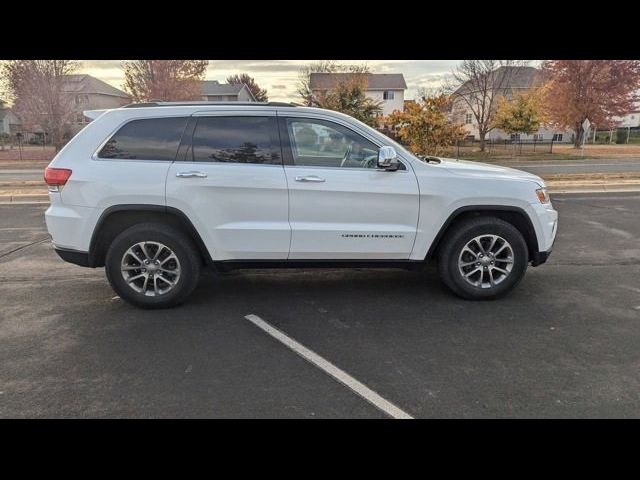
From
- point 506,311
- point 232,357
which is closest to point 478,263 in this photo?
point 506,311

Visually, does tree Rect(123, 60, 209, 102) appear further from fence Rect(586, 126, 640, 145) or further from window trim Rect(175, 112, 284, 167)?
fence Rect(586, 126, 640, 145)

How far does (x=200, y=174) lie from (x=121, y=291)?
4.65 ft

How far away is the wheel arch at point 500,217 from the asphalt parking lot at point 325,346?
576mm

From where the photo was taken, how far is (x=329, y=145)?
15.4ft

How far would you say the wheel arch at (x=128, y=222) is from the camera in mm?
4461

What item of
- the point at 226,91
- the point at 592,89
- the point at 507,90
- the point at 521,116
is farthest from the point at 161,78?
the point at 226,91

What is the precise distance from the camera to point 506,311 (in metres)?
4.60

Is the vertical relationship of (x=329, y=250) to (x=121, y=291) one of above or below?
above

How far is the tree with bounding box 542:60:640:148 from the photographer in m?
33.6

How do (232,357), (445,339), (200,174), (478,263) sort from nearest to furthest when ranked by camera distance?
(232,357) < (445,339) < (200,174) < (478,263)

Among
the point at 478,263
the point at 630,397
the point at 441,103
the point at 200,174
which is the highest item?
the point at 441,103

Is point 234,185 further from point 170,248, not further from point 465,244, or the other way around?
point 465,244

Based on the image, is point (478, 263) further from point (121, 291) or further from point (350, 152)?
point (121, 291)

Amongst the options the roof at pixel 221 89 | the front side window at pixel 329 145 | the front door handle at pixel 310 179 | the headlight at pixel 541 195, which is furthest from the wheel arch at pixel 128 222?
the roof at pixel 221 89
